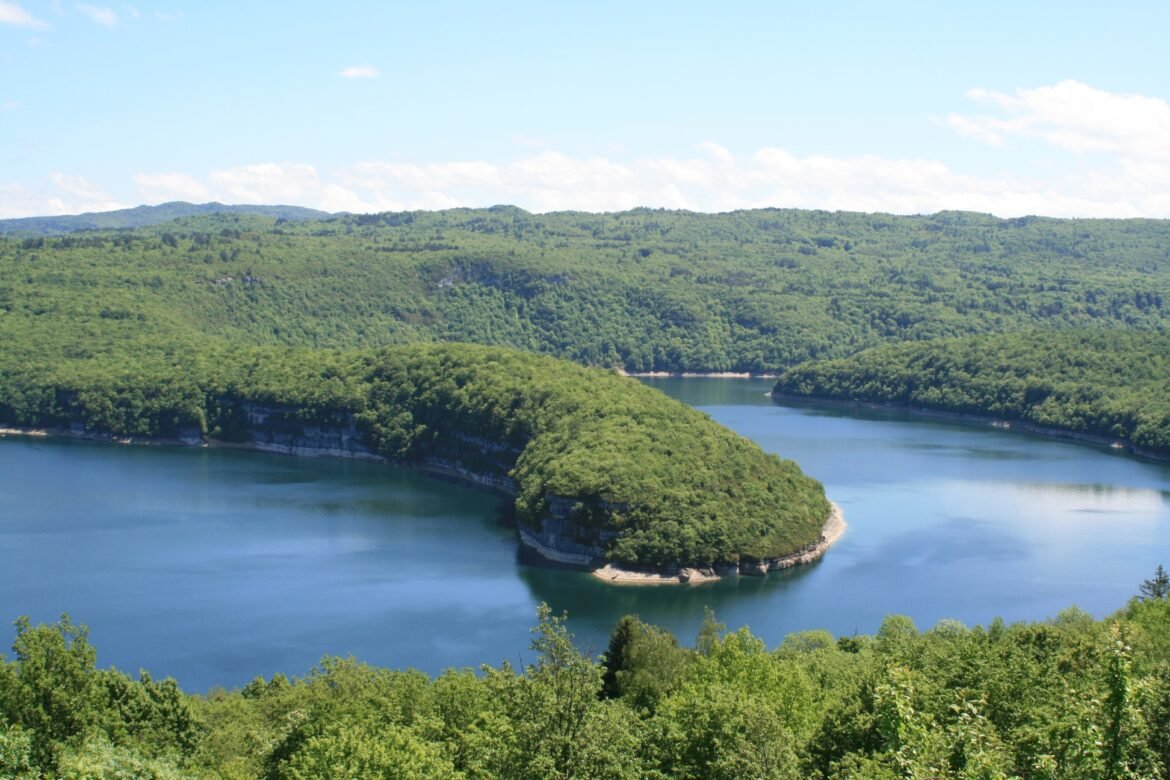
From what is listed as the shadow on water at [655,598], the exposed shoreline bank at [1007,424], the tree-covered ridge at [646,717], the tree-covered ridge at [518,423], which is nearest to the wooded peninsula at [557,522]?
the tree-covered ridge at [646,717]

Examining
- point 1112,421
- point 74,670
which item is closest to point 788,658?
point 74,670

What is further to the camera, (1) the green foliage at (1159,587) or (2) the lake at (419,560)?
(1) the green foliage at (1159,587)

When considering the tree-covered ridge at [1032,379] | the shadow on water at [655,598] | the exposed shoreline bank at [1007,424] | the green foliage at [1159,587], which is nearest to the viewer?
the green foliage at [1159,587]

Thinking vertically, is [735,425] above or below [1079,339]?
below

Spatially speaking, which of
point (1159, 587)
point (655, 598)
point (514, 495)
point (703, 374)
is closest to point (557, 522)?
point (655, 598)

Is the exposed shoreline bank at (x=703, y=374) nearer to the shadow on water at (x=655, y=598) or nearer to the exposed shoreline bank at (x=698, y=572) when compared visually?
the exposed shoreline bank at (x=698, y=572)

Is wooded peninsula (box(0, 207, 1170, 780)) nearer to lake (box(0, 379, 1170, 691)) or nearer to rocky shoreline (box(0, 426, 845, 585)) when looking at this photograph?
rocky shoreline (box(0, 426, 845, 585))

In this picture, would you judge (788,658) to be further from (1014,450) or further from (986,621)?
(1014,450)
